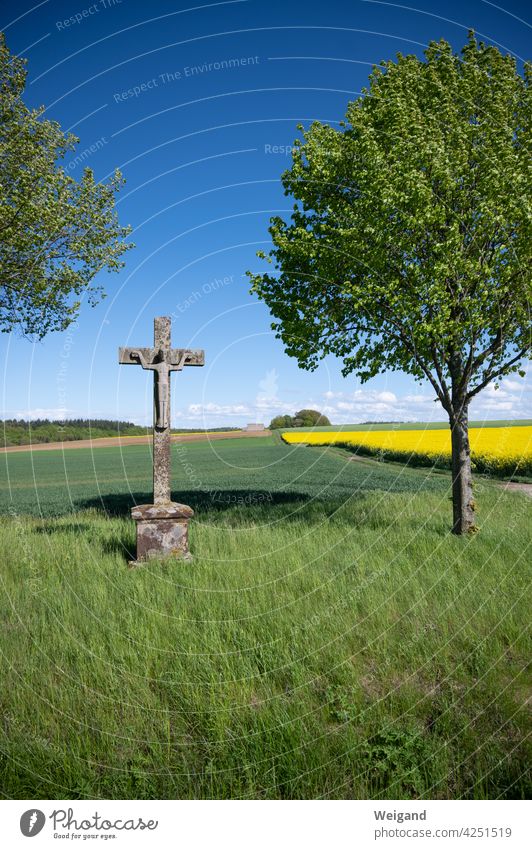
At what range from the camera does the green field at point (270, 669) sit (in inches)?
123

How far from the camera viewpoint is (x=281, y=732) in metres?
3.48

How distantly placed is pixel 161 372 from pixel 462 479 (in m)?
7.04

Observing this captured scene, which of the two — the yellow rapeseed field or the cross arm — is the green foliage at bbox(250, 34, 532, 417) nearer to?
the cross arm

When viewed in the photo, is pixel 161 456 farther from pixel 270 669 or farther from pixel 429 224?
pixel 429 224

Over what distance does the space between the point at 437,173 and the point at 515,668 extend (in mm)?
8262

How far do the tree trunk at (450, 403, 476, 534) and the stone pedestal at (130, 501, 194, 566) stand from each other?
6002 mm

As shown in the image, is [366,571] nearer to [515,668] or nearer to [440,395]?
[515,668]

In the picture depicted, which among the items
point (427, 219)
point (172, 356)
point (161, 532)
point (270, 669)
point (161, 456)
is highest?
point (427, 219)

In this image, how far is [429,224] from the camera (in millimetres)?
8969

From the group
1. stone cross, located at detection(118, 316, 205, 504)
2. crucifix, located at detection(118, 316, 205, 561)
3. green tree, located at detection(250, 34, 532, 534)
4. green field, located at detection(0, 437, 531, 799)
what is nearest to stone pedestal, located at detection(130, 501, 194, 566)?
crucifix, located at detection(118, 316, 205, 561)

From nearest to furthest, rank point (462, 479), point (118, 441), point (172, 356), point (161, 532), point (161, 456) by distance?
point (161, 532) < point (161, 456) < point (172, 356) < point (462, 479) < point (118, 441)

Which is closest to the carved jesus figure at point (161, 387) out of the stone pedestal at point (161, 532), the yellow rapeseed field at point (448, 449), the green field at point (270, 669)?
the stone pedestal at point (161, 532)

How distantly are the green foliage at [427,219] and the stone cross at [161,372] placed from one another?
10.2 feet

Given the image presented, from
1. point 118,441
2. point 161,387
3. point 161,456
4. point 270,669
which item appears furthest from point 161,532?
point 118,441
